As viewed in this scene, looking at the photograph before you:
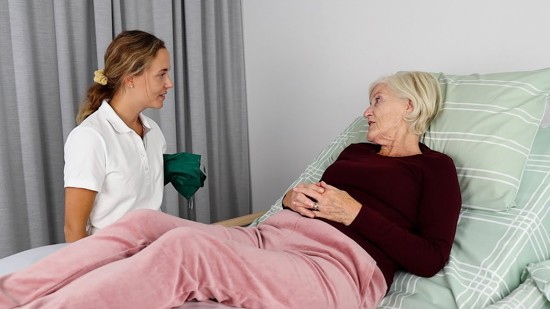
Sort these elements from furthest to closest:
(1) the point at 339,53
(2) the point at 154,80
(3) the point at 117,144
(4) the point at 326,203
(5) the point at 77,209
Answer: (1) the point at 339,53
(2) the point at 154,80
(3) the point at 117,144
(5) the point at 77,209
(4) the point at 326,203

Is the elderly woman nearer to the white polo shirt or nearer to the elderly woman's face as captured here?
the elderly woman's face

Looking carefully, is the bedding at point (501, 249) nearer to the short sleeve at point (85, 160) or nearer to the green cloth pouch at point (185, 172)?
the short sleeve at point (85, 160)

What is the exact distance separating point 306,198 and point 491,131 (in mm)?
600

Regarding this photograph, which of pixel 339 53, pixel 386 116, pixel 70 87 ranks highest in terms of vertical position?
pixel 339 53

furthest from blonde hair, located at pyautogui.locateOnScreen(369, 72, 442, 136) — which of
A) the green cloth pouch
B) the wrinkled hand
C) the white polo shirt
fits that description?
the white polo shirt

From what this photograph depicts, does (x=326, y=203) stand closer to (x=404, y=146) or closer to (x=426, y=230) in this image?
(x=426, y=230)

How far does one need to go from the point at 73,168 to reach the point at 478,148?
125 cm

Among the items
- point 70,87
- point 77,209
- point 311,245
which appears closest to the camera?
point 311,245

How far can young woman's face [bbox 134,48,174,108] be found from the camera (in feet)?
5.91

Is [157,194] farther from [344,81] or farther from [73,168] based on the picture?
[344,81]

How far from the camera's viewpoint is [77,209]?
5.15ft

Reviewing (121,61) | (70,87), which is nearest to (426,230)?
(121,61)

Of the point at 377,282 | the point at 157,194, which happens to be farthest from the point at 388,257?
the point at 157,194

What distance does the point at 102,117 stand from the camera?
67.4 inches
